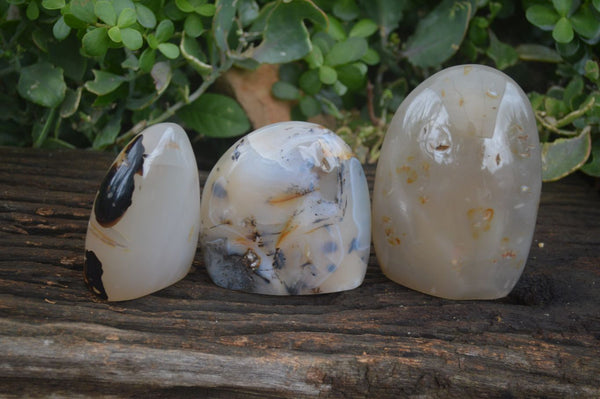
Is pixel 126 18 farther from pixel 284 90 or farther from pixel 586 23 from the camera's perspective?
pixel 586 23

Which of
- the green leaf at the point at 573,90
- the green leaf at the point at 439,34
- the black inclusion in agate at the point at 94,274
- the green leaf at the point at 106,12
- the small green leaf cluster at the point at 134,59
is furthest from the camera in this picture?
Answer: the green leaf at the point at 439,34

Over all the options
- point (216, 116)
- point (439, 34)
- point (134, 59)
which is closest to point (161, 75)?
point (134, 59)

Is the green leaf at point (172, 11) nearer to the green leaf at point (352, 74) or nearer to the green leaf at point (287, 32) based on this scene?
the green leaf at point (287, 32)

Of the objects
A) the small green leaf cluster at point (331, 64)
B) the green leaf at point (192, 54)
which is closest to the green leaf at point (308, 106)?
the small green leaf cluster at point (331, 64)

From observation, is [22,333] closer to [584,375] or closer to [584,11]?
[584,375]

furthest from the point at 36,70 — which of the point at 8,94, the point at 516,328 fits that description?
the point at 516,328
